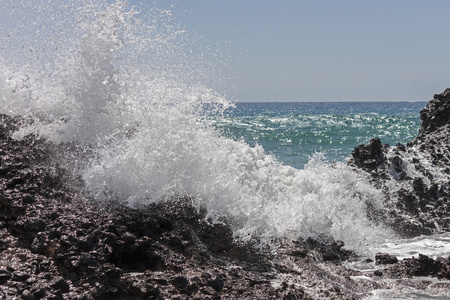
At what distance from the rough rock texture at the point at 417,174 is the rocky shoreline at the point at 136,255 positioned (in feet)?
5.15

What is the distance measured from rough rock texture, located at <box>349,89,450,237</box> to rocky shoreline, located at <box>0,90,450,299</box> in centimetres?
157

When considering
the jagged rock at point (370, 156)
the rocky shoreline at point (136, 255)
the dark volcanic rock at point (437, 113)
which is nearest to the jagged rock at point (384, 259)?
the rocky shoreline at point (136, 255)

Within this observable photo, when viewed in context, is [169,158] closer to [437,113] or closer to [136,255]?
[136,255]

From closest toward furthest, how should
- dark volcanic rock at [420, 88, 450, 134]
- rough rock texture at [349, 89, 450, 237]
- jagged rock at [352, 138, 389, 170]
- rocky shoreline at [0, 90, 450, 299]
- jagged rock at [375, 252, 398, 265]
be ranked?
rocky shoreline at [0, 90, 450, 299] < jagged rock at [375, 252, 398, 265] < rough rock texture at [349, 89, 450, 237] < jagged rock at [352, 138, 389, 170] < dark volcanic rock at [420, 88, 450, 134]

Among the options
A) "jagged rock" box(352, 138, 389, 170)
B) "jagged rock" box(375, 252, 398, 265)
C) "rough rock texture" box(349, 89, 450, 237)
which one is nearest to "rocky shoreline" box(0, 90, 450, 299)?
"jagged rock" box(375, 252, 398, 265)

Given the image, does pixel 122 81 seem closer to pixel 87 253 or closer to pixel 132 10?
pixel 132 10

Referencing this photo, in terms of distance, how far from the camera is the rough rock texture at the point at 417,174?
5770mm

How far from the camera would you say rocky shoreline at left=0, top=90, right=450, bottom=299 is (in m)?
2.99

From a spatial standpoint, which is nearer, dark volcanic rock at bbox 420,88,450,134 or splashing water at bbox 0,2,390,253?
splashing water at bbox 0,2,390,253

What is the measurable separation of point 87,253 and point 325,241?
2.35 meters

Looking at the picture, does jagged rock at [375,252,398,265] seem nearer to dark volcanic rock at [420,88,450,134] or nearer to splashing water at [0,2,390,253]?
splashing water at [0,2,390,253]

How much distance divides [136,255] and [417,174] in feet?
14.3

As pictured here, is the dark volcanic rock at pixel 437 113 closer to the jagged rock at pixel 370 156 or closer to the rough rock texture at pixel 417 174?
the rough rock texture at pixel 417 174

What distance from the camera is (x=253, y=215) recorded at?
4496 mm
